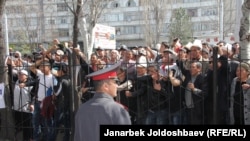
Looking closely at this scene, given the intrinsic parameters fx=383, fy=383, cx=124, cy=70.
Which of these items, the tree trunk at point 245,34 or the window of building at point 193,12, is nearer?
the tree trunk at point 245,34

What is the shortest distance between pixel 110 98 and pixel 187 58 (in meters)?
3.69

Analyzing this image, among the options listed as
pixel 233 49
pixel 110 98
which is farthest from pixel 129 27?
pixel 110 98

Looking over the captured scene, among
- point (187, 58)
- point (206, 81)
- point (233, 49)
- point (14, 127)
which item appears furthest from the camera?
point (233, 49)

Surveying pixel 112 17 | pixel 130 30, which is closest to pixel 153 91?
pixel 130 30

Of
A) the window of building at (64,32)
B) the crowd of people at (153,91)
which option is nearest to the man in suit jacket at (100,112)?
the crowd of people at (153,91)

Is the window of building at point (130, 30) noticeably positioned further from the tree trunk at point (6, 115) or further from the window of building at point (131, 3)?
the tree trunk at point (6, 115)

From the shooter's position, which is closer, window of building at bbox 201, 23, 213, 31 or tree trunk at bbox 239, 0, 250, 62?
tree trunk at bbox 239, 0, 250, 62

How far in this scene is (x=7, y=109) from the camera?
7273 mm

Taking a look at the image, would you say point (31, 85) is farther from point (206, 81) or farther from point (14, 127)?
point (206, 81)

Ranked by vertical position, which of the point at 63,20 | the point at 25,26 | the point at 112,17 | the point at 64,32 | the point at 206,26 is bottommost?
the point at 25,26

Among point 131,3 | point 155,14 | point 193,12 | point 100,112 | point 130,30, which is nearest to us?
point 100,112

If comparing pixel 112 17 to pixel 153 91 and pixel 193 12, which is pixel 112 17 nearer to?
pixel 193 12

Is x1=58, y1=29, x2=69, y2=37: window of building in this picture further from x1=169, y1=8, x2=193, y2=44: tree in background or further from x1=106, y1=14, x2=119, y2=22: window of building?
x1=169, y1=8, x2=193, y2=44: tree in background

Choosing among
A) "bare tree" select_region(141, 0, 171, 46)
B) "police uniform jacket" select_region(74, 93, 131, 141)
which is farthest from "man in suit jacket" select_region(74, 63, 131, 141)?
"bare tree" select_region(141, 0, 171, 46)
